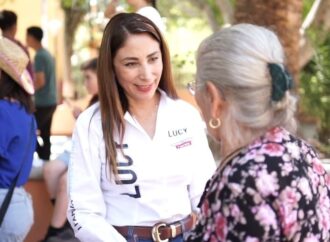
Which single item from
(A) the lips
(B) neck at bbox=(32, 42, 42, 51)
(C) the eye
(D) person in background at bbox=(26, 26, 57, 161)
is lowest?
(D) person in background at bbox=(26, 26, 57, 161)

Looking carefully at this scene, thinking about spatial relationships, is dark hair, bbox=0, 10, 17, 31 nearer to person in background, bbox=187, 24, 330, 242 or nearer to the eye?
the eye

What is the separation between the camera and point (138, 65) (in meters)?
2.67

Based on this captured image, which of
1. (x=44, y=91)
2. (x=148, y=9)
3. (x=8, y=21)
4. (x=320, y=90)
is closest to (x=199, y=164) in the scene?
(x=148, y=9)

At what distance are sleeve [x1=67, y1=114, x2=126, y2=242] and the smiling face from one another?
0.22 metres

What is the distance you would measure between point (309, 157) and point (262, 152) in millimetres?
179

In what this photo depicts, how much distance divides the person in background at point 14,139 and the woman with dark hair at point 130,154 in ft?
3.78

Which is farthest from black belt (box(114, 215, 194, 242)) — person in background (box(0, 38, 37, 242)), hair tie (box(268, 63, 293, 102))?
person in background (box(0, 38, 37, 242))

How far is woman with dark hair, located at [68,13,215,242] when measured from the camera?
2.58m

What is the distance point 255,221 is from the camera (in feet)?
5.90

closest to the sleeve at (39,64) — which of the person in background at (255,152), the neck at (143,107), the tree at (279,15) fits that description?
the tree at (279,15)

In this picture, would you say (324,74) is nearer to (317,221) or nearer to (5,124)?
(5,124)

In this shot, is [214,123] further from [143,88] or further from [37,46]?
[37,46]

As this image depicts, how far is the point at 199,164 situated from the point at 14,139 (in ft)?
4.38

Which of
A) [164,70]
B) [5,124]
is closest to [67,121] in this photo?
[5,124]
